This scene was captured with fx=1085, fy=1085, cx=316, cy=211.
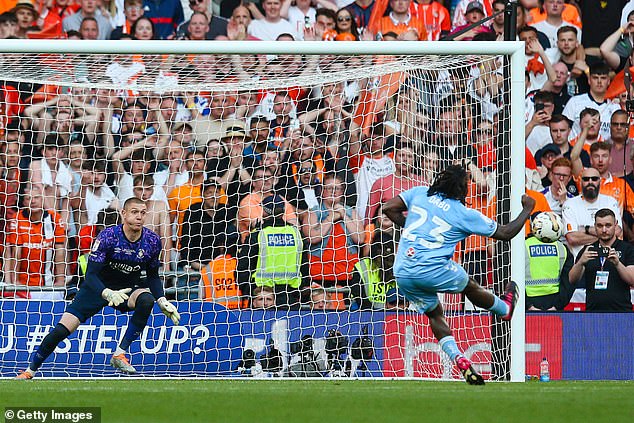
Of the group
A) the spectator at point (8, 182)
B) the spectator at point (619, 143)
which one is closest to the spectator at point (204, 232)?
the spectator at point (8, 182)

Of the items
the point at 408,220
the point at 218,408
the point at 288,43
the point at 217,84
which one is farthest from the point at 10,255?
the point at 218,408

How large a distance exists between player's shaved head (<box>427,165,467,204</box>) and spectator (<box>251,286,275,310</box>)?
122 inches

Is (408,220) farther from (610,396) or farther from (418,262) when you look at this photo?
(610,396)

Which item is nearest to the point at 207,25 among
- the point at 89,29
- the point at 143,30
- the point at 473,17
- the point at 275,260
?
the point at 143,30

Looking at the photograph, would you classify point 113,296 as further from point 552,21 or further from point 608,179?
point 552,21

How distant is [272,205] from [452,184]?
348 centimetres

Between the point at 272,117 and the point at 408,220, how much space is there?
383 cm

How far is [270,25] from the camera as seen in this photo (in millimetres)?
14336

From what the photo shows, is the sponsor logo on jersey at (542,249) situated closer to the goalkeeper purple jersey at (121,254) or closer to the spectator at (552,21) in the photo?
the spectator at (552,21)

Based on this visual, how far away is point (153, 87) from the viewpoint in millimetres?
11750

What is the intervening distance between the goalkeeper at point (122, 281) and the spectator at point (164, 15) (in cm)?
394

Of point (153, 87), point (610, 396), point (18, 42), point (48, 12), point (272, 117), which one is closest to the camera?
point (610, 396)

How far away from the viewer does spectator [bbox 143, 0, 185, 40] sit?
46.9ft

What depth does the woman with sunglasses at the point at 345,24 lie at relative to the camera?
14164 millimetres
